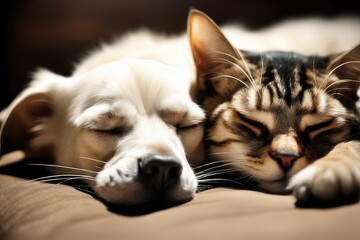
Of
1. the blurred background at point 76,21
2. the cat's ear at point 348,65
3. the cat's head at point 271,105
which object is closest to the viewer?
the cat's head at point 271,105

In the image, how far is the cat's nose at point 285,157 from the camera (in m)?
1.13

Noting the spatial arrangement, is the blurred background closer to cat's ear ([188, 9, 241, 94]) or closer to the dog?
the dog

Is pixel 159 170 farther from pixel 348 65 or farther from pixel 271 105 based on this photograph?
pixel 348 65

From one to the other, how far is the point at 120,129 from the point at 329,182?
0.60 m

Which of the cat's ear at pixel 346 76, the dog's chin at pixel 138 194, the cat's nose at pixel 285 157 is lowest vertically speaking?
the dog's chin at pixel 138 194

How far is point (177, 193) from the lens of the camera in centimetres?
109

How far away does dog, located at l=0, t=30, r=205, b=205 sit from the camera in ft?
3.54

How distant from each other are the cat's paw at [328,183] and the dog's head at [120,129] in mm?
302

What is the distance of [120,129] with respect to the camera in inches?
48.7

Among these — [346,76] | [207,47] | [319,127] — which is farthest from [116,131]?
[346,76]

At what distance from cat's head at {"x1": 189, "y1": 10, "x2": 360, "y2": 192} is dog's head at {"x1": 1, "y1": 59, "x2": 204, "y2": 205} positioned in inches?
3.6

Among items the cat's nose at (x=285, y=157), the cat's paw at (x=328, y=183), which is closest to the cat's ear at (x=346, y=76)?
the cat's nose at (x=285, y=157)

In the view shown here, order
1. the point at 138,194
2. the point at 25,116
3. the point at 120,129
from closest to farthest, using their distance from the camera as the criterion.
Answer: the point at 138,194
the point at 120,129
the point at 25,116

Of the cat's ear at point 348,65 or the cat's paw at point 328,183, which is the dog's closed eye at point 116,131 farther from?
the cat's ear at point 348,65
